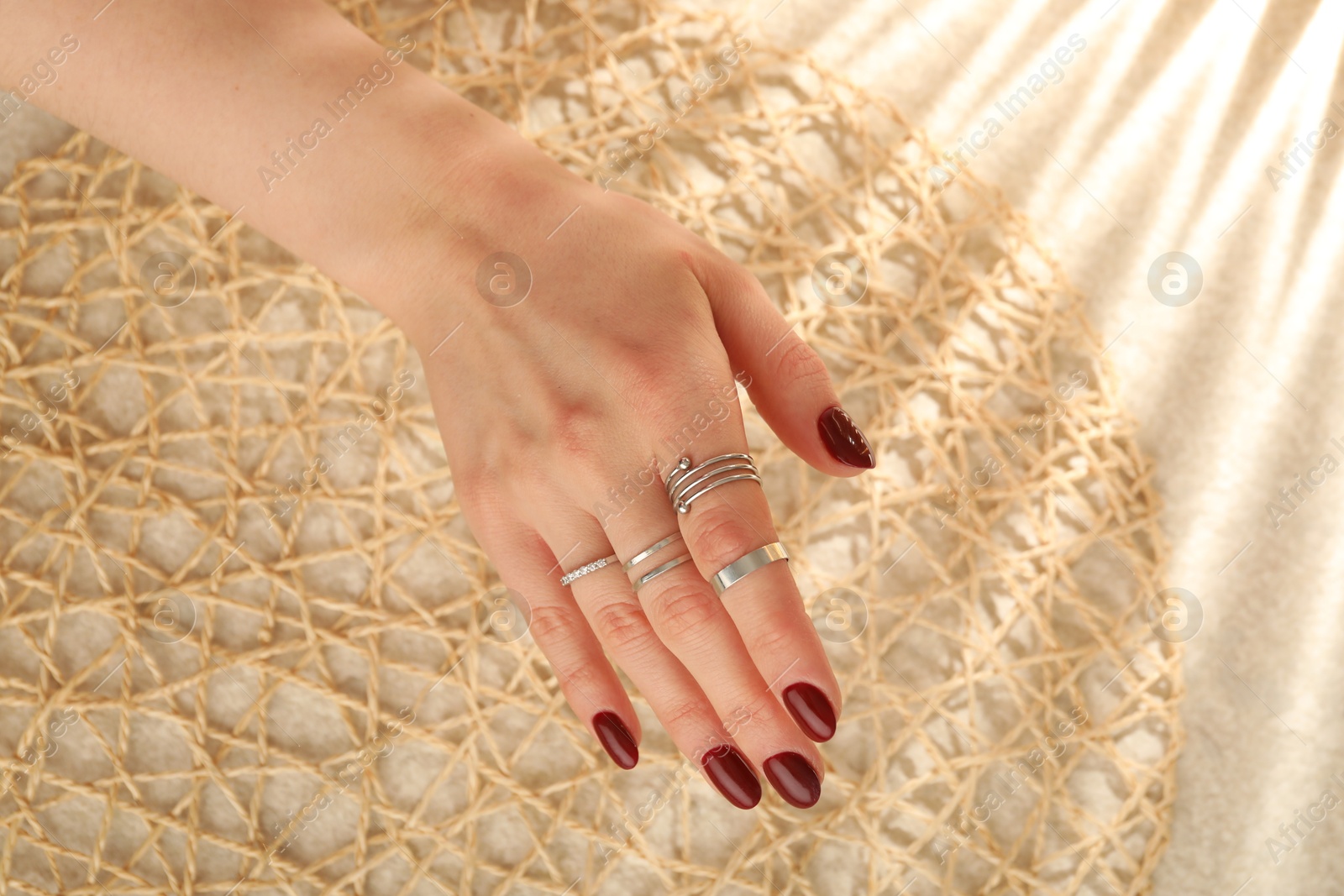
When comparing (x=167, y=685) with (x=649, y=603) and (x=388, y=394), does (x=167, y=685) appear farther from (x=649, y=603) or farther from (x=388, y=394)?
(x=649, y=603)

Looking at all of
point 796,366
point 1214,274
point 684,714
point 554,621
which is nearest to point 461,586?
point 554,621

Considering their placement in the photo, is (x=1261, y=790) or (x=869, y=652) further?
(x=1261, y=790)

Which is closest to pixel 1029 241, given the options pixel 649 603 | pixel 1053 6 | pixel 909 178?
pixel 909 178

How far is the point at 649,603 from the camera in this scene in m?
0.63

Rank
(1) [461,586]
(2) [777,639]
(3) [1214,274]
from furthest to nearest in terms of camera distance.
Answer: (3) [1214,274], (1) [461,586], (2) [777,639]

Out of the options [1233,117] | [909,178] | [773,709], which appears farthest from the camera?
[1233,117]

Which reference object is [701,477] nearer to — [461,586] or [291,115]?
[461,586]

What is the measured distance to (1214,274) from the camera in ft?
3.26

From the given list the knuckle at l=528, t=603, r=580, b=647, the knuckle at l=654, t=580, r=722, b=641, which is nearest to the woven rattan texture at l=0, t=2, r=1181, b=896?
the knuckle at l=528, t=603, r=580, b=647

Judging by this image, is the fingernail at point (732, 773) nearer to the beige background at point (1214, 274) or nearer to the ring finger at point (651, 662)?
the ring finger at point (651, 662)

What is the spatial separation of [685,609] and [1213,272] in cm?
77

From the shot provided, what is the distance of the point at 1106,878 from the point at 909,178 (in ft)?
2.27

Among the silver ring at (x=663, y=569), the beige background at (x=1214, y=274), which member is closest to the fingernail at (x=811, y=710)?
the silver ring at (x=663, y=569)

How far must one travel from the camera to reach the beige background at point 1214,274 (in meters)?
0.92
